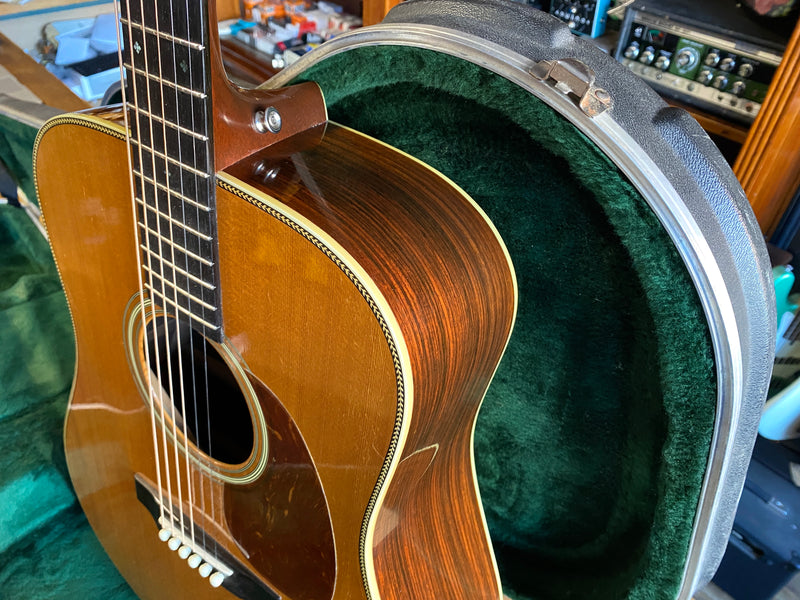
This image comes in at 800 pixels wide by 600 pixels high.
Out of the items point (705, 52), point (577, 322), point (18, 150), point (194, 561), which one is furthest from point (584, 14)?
point (194, 561)

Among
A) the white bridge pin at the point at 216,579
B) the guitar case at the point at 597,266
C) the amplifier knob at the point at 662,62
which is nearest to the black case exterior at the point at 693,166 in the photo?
the guitar case at the point at 597,266

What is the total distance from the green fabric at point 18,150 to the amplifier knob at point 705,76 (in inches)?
41.4

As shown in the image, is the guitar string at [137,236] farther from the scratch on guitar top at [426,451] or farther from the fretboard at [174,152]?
the scratch on guitar top at [426,451]

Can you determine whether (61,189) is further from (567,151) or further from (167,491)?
(567,151)

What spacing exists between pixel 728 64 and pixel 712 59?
0.09 feet

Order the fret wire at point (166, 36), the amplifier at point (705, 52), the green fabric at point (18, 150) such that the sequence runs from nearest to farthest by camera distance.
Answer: the fret wire at point (166, 36) < the green fabric at point (18, 150) < the amplifier at point (705, 52)

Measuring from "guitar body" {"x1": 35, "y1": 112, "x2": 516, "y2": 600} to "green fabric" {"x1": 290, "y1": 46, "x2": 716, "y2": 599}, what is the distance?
7 cm

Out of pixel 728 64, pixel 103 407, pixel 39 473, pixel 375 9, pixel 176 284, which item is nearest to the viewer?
pixel 176 284

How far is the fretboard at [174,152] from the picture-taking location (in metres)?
0.40

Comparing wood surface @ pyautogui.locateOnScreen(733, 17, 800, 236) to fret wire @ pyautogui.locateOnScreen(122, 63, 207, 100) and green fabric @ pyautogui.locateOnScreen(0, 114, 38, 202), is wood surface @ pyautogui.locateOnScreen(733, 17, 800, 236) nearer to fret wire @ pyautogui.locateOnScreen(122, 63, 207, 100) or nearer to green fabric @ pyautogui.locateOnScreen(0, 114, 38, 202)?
fret wire @ pyautogui.locateOnScreen(122, 63, 207, 100)

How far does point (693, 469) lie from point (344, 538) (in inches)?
11.1

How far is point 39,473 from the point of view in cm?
76

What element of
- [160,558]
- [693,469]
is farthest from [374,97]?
[160,558]

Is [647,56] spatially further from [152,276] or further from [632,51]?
[152,276]
